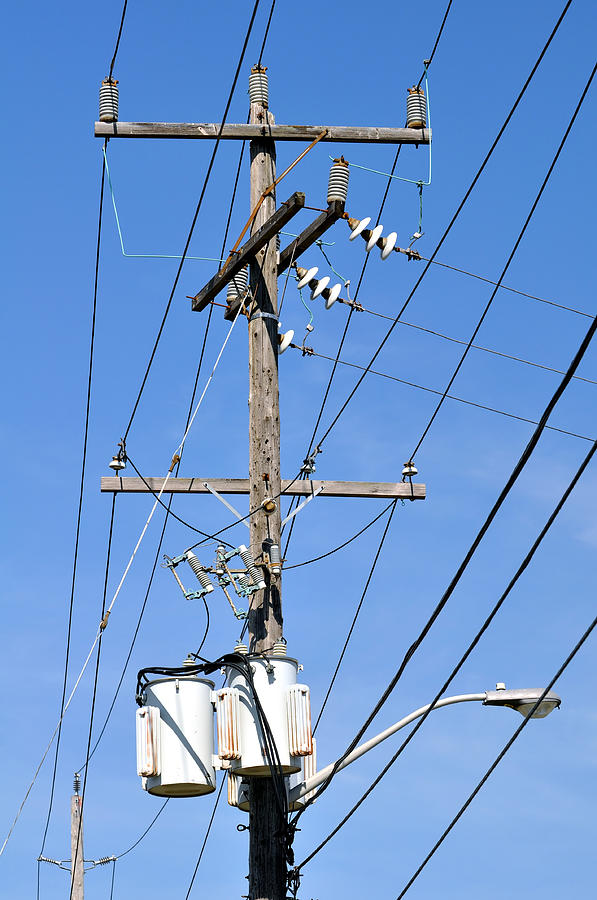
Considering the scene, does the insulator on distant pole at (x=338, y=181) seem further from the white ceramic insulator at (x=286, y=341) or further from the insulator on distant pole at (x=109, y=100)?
the insulator on distant pole at (x=109, y=100)

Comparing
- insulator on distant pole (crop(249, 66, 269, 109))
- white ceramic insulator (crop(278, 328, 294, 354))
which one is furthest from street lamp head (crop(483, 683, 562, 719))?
insulator on distant pole (crop(249, 66, 269, 109))

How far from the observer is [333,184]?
1205 centimetres

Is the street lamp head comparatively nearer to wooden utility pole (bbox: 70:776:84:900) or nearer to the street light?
the street light

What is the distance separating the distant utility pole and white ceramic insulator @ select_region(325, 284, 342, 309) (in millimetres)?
428

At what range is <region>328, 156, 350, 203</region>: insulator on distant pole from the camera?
39.3 feet

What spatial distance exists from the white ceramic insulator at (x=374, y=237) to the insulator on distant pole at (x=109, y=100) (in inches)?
101

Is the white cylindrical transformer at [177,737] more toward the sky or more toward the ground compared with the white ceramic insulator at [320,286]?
more toward the ground

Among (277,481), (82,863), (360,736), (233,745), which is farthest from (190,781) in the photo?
(82,863)

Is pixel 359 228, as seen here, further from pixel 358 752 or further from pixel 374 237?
pixel 358 752

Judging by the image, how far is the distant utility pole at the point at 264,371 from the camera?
452 inches

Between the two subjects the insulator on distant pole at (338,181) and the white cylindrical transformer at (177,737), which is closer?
the white cylindrical transformer at (177,737)

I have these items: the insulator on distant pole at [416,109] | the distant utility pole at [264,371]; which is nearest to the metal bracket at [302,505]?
the distant utility pole at [264,371]

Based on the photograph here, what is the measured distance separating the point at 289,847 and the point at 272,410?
334cm

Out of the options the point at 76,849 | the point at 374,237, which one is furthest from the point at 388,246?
the point at 76,849
